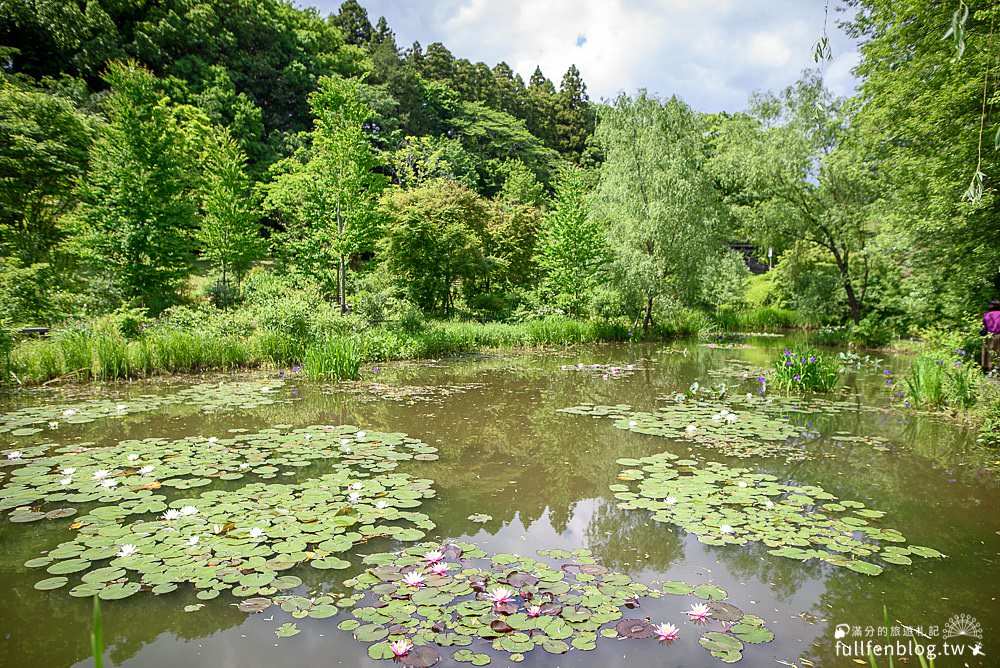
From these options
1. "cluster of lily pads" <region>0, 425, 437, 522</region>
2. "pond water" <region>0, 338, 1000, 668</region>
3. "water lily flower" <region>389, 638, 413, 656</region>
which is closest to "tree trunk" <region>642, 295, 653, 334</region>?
"pond water" <region>0, 338, 1000, 668</region>

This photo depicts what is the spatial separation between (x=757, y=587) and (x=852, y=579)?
58 centimetres

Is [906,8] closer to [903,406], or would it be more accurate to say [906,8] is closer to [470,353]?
[903,406]

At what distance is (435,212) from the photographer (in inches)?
576

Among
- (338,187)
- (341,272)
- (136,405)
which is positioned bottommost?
(136,405)

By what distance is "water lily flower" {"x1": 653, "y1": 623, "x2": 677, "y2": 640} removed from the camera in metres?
2.37

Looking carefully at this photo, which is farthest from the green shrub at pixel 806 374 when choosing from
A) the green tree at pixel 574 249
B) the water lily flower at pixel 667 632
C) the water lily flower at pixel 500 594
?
the green tree at pixel 574 249

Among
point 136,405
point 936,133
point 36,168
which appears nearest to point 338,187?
point 36,168

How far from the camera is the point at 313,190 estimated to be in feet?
39.6

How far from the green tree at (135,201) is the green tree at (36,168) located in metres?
0.95

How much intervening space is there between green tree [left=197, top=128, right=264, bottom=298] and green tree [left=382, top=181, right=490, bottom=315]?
4.20m

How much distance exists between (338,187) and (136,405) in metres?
7.01

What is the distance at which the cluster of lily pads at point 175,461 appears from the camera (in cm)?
387

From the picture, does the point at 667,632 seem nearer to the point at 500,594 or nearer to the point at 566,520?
the point at 500,594

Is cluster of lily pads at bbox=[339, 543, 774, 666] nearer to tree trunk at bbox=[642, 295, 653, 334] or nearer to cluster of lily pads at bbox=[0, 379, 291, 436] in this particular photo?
cluster of lily pads at bbox=[0, 379, 291, 436]
